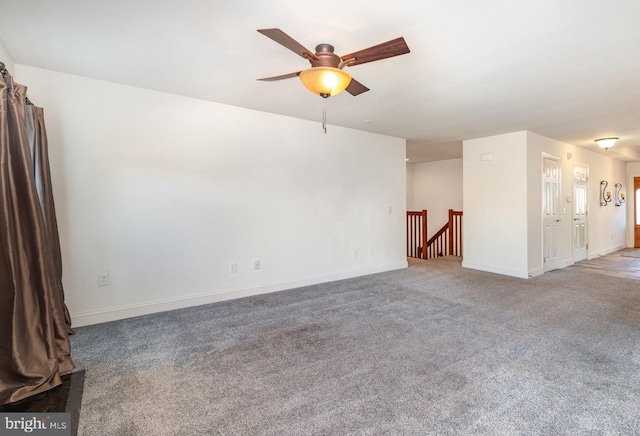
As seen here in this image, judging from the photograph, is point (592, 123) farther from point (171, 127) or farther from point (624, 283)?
point (171, 127)

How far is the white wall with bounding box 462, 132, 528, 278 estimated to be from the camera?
5172 mm

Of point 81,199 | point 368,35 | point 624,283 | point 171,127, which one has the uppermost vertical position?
point 368,35

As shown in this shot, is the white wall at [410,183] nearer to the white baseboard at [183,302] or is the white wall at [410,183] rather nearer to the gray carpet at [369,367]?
the white baseboard at [183,302]

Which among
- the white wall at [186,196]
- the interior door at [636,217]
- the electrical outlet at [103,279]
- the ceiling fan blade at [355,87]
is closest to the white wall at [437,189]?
the white wall at [186,196]

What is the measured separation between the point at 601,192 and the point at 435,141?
4.71m

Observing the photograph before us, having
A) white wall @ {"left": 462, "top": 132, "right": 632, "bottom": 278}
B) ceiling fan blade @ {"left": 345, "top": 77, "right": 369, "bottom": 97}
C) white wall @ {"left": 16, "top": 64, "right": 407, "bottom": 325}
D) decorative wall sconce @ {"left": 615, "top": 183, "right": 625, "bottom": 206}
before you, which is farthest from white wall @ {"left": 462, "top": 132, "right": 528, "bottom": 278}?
decorative wall sconce @ {"left": 615, "top": 183, "right": 625, "bottom": 206}

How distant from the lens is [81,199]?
3166mm

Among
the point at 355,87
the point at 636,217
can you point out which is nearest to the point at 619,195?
the point at 636,217

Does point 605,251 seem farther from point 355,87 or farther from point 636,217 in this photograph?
point 355,87

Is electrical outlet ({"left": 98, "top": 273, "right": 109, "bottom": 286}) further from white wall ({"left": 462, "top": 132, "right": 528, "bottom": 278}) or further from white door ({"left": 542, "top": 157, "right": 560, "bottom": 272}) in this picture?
white door ({"left": 542, "top": 157, "right": 560, "bottom": 272})

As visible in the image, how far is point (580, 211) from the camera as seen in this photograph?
6633mm

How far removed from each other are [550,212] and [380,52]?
5339 millimetres

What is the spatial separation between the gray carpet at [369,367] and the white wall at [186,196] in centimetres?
44

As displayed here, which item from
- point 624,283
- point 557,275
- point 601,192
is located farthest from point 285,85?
point 601,192
